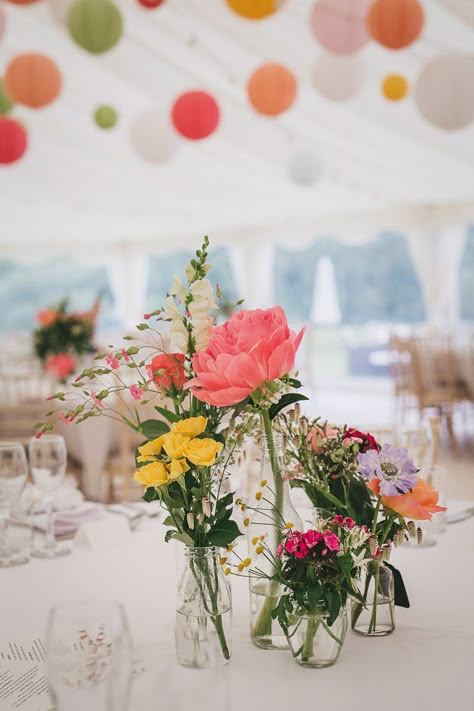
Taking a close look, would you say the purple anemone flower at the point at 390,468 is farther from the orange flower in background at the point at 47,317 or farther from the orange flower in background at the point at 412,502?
the orange flower in background at the point at 47,317

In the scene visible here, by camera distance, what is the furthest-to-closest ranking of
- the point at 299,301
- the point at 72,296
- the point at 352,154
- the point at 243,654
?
the point at 72,296
the point at 299,301
the point at 352,154
the point at 243,654

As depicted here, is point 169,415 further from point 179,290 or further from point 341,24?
point 341,24

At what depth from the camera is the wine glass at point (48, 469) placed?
1677 mm

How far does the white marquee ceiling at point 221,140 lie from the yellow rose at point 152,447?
4213 mm

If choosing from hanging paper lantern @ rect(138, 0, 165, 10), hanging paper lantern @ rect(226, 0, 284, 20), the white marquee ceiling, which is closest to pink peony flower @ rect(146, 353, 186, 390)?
hanging paper lantern @ rect(226, 0, 284, 20)

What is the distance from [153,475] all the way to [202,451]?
0.07 metres

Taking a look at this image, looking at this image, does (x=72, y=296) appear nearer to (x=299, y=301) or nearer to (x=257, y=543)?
(x=299, y=301)

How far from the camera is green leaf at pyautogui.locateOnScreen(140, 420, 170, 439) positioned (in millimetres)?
1076

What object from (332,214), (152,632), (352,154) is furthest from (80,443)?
(332,214)

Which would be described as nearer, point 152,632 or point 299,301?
point 152,632

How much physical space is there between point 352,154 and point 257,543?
739 centimetres

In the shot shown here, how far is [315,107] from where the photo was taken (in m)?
6.82

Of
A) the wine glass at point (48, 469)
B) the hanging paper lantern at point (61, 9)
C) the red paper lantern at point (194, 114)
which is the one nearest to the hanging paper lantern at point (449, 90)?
the red paper lantern at point (194, 114)

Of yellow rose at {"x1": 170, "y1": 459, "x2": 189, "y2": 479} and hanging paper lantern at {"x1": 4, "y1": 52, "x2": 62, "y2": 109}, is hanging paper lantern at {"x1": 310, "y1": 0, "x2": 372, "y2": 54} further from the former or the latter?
yellow rose at {"x1": 170, "y1": 459, "x2": 189, "y2": 479}
